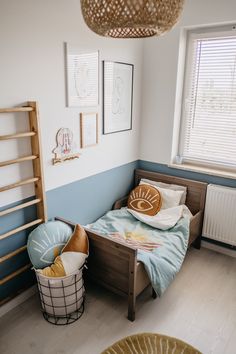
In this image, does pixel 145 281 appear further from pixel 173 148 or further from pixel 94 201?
pixel 173 148

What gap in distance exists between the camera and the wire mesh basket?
6.75 ft

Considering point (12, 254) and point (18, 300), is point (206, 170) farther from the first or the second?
point (18, 300)

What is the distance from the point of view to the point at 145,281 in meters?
2.24

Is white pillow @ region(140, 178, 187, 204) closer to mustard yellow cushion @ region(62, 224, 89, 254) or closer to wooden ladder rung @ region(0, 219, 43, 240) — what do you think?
mustard yellow cushion @ region(62, 224, 89, 254)

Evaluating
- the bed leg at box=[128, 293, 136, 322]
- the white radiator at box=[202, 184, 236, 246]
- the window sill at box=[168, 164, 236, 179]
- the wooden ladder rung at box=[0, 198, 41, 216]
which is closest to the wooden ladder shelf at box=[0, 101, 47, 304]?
the wooden ladder rung at box=[0, 198, 41, 216]

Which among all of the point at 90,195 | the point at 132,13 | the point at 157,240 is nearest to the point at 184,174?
the point at 157,240

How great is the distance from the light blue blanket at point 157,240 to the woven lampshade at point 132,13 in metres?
1.59

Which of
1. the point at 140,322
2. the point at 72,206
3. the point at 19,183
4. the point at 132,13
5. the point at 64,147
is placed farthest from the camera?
the point at 72,206

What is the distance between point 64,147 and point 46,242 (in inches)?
31.4

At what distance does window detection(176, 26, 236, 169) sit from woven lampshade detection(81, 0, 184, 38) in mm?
1952

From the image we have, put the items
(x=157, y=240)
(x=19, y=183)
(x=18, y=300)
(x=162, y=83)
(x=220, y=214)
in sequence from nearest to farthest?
1. (x=19, y=183)
2. (x=18, y=300)
3. (x=157, y=240)
4. (x=220, y=214)
5. (x=162, y=83)

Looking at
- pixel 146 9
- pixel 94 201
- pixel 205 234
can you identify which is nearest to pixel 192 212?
pixel 205 234

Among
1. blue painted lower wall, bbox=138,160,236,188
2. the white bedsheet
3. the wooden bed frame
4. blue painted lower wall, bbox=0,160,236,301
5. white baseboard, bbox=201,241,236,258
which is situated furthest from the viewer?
white baseboard, bbox=201,241,236,258

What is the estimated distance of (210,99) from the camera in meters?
2.98
